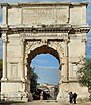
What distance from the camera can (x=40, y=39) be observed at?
1752 inches

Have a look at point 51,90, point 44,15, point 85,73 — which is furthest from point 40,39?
point 51,90

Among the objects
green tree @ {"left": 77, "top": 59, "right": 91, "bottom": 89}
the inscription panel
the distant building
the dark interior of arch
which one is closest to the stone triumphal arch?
the inscription panel

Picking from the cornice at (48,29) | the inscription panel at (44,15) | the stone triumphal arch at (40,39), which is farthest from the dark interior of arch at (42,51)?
the inscription panel at (44,15)

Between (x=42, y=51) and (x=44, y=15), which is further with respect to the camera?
(x=42, y=51)

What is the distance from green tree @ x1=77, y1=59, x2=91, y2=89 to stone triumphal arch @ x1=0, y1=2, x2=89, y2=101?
238 cm

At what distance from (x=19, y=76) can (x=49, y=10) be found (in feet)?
24.1

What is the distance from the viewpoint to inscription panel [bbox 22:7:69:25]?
4472cm

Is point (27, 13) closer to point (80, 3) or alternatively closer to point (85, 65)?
point (80, 3)

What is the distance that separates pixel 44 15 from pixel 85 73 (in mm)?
8519

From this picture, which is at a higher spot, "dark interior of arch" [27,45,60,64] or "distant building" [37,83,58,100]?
"dark interior of arch" [27,45,60,64]

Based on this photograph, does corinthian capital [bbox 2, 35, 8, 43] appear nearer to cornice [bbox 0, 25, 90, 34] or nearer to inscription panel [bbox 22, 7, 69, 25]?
cornice [bbox 0, 25, 90, 34]

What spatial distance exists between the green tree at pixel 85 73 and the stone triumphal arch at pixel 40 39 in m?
2.38

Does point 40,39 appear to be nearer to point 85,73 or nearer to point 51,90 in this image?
point 85,73

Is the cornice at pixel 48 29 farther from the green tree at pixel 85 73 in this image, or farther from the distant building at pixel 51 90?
the distant building at pixel 51 90
